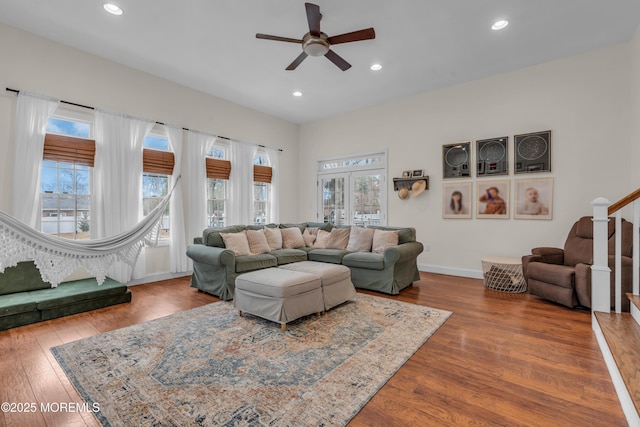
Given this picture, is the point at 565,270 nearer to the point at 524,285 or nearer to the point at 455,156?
the point at 524,285

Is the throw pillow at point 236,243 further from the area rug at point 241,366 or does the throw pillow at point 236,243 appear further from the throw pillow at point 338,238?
the throw pillow at point 338,238

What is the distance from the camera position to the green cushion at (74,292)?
312 cm

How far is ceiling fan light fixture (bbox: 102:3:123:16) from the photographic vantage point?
10.1 ft

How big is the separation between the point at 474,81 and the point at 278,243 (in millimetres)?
4256

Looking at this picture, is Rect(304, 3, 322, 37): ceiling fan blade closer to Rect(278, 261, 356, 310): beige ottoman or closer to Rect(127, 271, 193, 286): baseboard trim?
Rect(278, 261, 356, 310): beige ottoman

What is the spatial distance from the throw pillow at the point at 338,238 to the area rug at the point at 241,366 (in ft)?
5.72

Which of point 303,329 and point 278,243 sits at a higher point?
point 278,243

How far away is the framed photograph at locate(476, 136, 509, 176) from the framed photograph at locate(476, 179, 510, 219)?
0.18m

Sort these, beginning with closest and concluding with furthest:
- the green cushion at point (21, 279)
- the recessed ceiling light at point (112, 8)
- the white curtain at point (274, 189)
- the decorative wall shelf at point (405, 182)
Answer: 1. the recessed ceiling light at point (112, 8)
2. the green cushion at point (21, 279)
3. the decorative wall shelf at point (405, 182)
4. the white curtain at point (274, 189)

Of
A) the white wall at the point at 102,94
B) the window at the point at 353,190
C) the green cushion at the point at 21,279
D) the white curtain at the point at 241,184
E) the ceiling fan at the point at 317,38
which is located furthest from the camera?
the window at the point at 353,190

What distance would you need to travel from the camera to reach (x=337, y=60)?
11.2ft

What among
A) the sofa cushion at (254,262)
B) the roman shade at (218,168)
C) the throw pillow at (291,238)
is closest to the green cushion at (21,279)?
the sofa cushion at (254,262)

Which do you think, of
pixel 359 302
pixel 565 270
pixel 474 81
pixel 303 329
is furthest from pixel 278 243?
pixel 474 81

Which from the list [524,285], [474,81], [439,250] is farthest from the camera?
[439,250]
